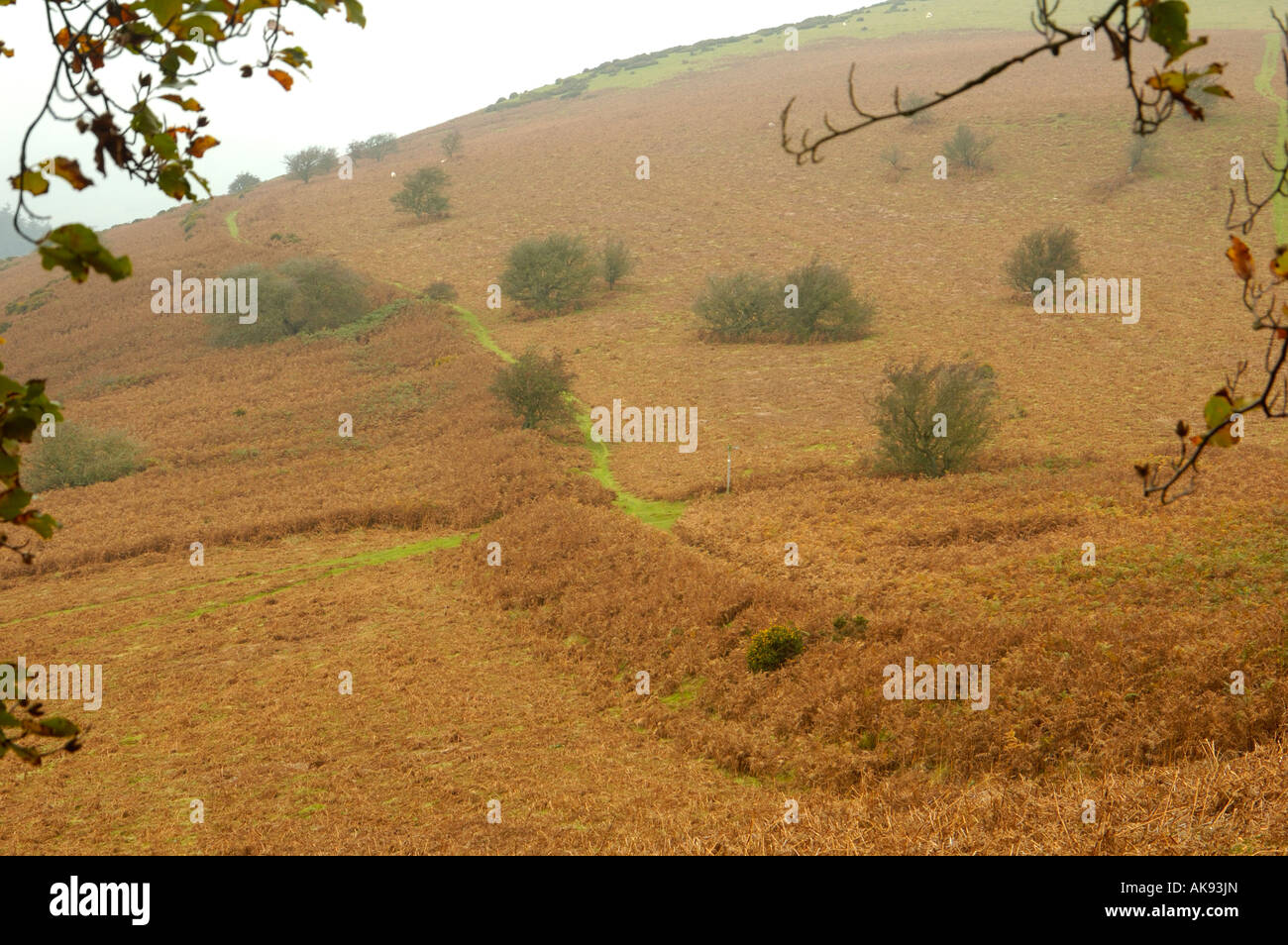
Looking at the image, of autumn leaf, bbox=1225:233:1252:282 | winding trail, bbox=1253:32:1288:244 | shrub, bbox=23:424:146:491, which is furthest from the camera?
winding trail, bbox=1253:32:1288:244

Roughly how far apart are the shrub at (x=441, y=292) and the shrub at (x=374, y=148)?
43.3m

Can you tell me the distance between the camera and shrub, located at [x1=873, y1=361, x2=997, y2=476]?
16906mm

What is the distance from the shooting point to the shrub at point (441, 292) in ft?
121

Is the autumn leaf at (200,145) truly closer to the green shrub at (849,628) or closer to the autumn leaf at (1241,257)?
the autumn leaf at (1241,257)

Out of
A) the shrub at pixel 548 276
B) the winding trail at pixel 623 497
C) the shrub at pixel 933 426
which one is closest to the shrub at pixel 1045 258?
the shrub at pixel 933 426

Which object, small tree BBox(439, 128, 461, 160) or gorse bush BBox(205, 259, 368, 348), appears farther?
small tree BBox(439, 128, 461, 160)

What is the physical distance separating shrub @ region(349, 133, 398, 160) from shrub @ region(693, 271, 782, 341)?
53690 mm

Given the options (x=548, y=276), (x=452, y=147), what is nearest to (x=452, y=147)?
(x=452, y=147)

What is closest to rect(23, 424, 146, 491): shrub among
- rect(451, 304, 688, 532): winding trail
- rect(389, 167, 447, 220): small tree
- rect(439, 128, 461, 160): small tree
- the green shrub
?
rect(451, 304, 688, 532): winding trail

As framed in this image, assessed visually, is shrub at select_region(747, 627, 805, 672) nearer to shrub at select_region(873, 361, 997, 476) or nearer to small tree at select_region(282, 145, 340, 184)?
shrub at select_region(873, 361, 997, 476)

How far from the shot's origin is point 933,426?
16906 millimetres

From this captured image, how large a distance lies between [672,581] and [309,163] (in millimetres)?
69728

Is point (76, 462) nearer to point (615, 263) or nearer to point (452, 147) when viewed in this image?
point (615, 263)
